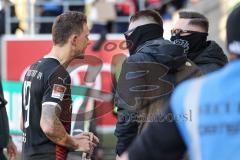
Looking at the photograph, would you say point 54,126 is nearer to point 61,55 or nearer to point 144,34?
point 61,55

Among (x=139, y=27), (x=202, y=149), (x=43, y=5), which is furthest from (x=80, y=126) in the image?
(x=43, y=5)

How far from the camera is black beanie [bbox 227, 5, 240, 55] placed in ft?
7.35

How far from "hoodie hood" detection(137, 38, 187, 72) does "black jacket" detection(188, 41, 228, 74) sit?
671 mm

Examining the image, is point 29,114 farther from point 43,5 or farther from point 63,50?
point 43,5

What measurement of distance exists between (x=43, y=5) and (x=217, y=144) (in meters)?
11.3

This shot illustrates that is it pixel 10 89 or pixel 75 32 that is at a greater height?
pixel 75 32

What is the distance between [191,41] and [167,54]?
86 centimetres

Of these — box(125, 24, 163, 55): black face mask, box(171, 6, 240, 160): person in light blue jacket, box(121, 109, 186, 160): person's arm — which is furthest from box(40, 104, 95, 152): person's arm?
box(171, 6, 240, 160): person in light blue jacket

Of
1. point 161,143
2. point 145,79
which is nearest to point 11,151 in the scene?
point 145,79

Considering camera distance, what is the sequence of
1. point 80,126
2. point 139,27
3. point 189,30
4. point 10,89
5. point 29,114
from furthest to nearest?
1. point 10,89
2. point 80,126
3. point 189,30
4. point 139,27
5. point 29,114

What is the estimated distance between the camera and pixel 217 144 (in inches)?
84.2

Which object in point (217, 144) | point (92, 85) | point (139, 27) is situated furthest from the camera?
point (92, 85)

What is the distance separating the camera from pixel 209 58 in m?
5.48

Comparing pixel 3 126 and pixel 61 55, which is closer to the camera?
pixel 61 55
